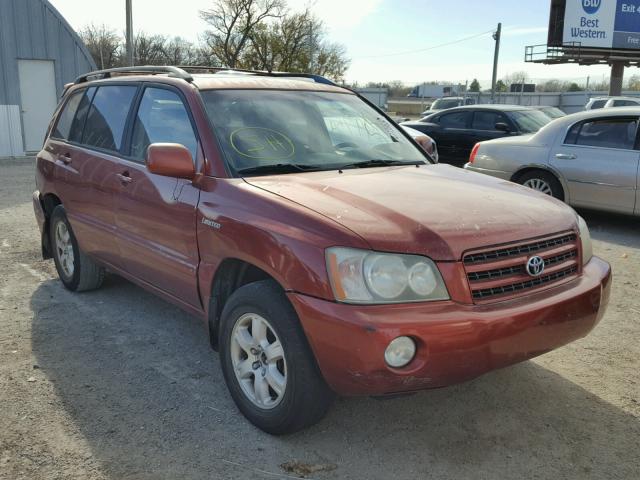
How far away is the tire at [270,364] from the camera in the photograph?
2.78m

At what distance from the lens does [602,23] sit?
32.1m

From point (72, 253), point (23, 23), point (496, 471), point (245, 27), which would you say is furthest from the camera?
point (245, 27)

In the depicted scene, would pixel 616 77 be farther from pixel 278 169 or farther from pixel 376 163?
pixel 278 169

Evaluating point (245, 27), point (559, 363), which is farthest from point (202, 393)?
point (245, 27)

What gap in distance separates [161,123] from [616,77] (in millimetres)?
36979

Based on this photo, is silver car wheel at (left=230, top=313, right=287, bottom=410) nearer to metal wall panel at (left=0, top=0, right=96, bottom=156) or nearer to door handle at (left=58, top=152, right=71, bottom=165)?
door handle at (left=58, top=152, right=71, bottom=165)

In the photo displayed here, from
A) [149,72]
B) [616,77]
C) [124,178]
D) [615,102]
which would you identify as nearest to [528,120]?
[615,102]

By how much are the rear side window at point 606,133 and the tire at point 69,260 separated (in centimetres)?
606

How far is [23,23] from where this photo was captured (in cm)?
1625

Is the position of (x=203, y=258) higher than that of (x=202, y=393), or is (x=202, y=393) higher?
(x=203, y=258)

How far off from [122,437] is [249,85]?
2218 millimetres

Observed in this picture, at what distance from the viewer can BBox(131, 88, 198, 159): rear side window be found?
12.1 feet

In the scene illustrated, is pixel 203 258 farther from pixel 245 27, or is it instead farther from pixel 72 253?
pixel 245 27

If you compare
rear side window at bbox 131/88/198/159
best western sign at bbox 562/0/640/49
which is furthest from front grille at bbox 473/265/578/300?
best western sign at bbox 562/0/640/49
